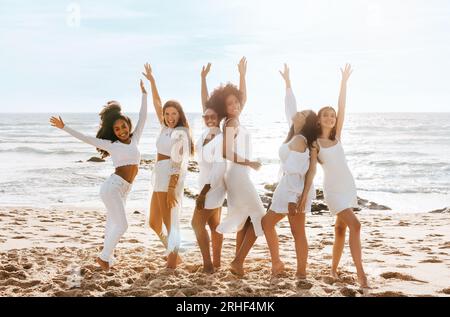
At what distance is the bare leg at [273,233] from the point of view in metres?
5.25

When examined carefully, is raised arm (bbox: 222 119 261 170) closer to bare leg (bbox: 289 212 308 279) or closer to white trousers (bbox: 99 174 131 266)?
bare leg (bbox: 289 212 308 279)

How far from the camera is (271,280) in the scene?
5211mm

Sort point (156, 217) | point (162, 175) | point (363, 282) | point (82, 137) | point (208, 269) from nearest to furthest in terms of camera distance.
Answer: point (363, 282)
point (82, 137)
point (208, 269)
point (162, 175)
point (156, 217)

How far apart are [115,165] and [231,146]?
1276mm

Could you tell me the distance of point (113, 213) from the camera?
18.1ft

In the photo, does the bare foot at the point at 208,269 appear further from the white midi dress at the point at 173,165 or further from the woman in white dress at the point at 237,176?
the white midi dress at the point at 173,165

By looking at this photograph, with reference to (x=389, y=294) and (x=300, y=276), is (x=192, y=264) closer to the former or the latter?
(x=300, y=276)

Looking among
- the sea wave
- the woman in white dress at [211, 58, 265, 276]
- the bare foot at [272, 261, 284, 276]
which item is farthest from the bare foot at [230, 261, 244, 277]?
the sea wave

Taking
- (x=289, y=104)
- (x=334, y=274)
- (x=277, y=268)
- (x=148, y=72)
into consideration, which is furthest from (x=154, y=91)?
(x=334, y=274)

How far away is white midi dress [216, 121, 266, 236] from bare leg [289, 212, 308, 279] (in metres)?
0.34

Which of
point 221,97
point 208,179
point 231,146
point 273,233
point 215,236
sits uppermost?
point 221,97

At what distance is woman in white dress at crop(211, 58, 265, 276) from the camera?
17.4 ft
